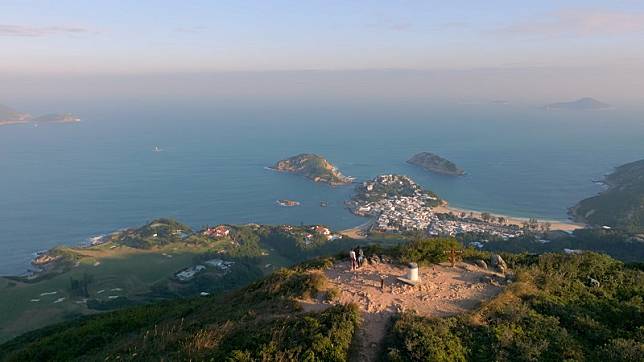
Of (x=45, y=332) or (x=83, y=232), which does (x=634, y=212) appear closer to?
(x=45, y=332)

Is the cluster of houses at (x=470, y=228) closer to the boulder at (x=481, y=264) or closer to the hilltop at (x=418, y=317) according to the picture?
the boulder at (x=481, y=264)

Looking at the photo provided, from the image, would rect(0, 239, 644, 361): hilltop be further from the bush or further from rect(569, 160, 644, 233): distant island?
rect(569, 160, 644, 233): distant island

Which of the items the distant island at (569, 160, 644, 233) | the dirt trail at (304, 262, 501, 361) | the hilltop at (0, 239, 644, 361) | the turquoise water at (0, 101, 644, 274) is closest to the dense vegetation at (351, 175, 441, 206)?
the turquoise water at (0, 101, 644, 274)

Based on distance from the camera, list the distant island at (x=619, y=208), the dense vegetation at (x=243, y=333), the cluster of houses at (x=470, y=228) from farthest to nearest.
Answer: the distant island at (x=619, y=208), the cluster of houses at (x=470, y=228), the dense vegetation at (x=243, y=333)

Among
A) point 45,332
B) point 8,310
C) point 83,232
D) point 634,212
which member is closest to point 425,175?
point 634,212

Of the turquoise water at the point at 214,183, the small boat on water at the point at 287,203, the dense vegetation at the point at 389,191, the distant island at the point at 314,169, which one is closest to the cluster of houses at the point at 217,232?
the turquoise water at the point at 214,183
